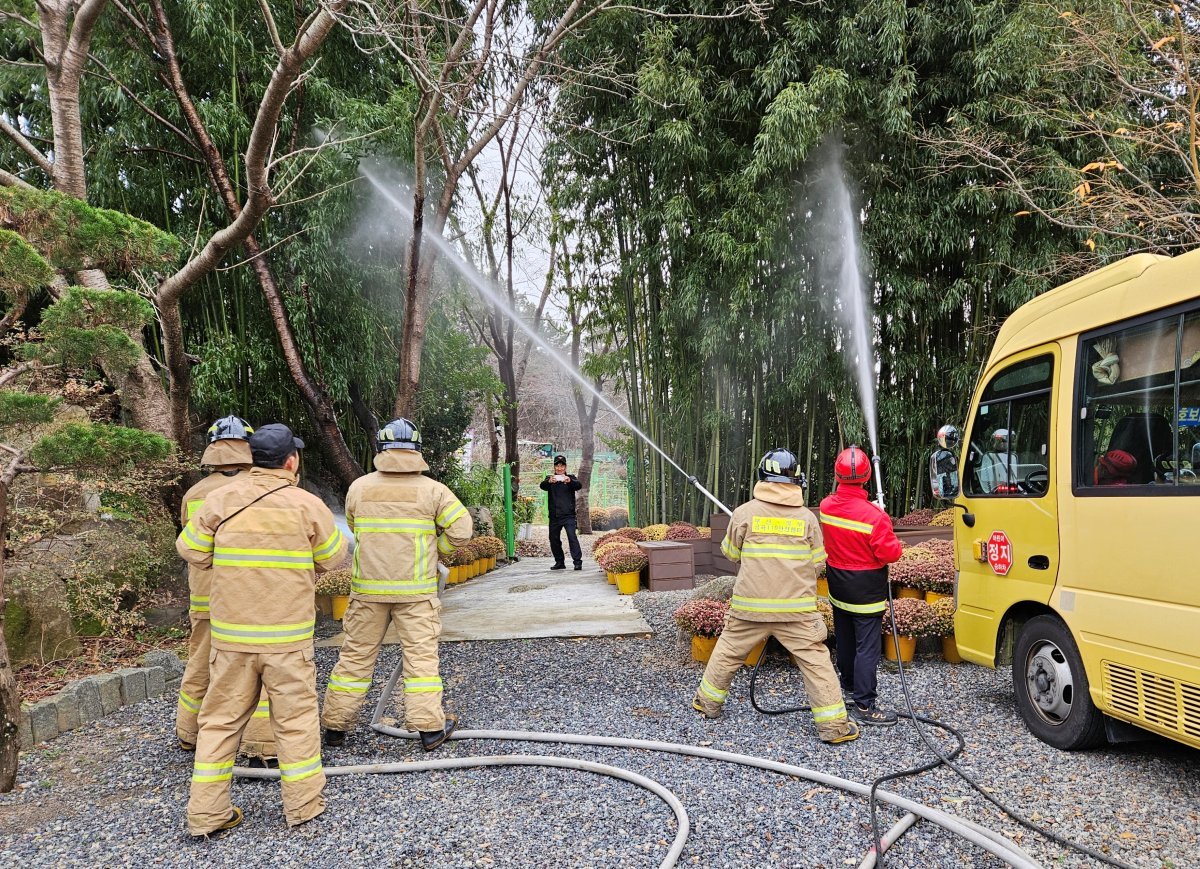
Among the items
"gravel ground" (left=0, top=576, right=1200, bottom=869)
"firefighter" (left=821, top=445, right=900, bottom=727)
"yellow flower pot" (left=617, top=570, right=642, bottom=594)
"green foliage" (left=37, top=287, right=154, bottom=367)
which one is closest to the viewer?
"gravel ground" (left=0, top=576, right=1200, bottom=869)

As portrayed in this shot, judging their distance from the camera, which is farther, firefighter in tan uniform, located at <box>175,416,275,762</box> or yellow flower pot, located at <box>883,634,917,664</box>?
yellow flower pot, located at <box>883,634,917,664</box>

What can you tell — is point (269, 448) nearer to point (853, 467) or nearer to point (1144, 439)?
point (853, 467)

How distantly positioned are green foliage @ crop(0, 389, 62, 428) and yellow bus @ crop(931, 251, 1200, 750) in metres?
4.17

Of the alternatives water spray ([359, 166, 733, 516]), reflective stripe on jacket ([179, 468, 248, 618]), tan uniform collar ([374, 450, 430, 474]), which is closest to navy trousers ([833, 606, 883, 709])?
water spray ([359, 166, 733, 516])

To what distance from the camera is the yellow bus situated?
8.40ft

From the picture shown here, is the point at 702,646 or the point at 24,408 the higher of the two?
the point at 24,408

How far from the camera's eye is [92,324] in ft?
10.8

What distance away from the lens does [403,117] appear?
270 inches

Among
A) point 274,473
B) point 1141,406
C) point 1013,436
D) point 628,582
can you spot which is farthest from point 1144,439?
point 628,582

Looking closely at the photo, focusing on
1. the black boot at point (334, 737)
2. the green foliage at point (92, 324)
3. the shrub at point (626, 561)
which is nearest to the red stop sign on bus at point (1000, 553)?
the black boot at point (334, 737)

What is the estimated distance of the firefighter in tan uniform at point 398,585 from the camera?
10.7ft

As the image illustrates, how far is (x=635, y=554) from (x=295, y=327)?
4137mm

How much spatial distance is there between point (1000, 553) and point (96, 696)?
16.3 ft

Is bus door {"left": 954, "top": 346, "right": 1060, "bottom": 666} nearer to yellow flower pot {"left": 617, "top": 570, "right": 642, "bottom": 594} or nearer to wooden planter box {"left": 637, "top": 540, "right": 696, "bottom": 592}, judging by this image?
wooden planter box {"left": 637, "top": 540, "right": 696, "bottom": 592}
